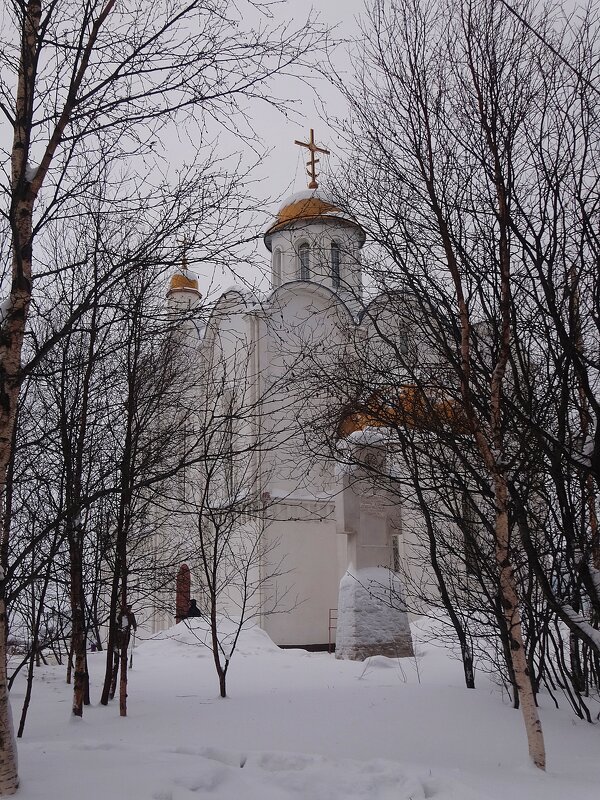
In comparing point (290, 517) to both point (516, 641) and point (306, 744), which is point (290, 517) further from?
point (516, 641)

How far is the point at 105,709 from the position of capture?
8.77 meters

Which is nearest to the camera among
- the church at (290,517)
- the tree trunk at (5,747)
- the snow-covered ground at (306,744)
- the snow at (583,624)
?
the tree trunk at (5,747)

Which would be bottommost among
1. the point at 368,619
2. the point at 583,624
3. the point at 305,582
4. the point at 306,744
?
the point at 306,744

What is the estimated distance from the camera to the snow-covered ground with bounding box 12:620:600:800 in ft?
15.5

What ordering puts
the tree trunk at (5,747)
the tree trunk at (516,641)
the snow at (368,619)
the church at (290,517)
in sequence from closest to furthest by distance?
the tree trunk at (5,747), the tree trunk at (516,641), the church at (290,517), the snow at (368,619)

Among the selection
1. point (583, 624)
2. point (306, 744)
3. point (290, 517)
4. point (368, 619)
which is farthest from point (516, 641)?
point (290, 517)

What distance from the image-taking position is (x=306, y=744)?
6.35m

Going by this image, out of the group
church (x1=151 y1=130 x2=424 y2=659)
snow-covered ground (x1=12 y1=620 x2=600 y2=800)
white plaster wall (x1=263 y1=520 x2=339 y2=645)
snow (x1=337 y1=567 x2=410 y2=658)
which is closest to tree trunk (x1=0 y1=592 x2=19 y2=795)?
snow-covered ground (x1=12 y1=620 x2=600 y2=800)

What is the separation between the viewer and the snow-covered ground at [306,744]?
15.5ft

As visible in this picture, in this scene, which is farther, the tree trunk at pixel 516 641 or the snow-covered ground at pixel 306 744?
the tree trunk at pixel 516 641

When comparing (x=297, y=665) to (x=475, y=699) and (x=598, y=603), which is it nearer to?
(x=475, y=699)

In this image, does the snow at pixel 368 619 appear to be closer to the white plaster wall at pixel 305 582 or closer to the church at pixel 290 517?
the church at pixel 290 517

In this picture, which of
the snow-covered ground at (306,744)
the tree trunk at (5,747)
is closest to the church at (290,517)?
the snow-covered ground at (306,744)

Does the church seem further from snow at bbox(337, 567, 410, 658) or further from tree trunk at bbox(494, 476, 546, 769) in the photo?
tree trunk at bbox(494, 476, 546, 769)
